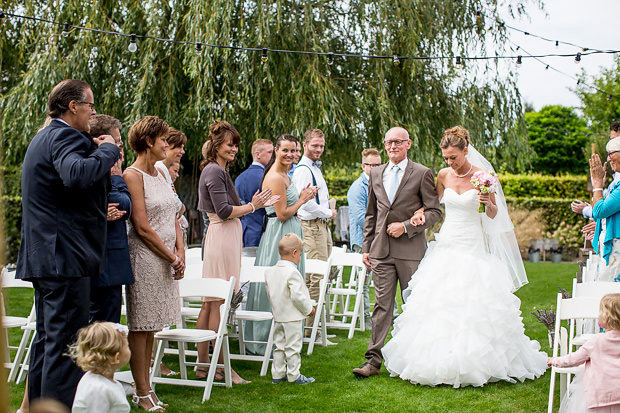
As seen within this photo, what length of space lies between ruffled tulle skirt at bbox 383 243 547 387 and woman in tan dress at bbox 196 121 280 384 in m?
1.44

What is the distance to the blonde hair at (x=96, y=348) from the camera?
3.10 m

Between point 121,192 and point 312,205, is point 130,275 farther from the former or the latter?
point 312,205

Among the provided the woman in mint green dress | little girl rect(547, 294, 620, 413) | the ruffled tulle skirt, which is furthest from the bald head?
little girl rect(547, 294, 620, 413)

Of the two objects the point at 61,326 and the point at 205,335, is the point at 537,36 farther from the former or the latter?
the point at 61,326

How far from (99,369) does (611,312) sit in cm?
282

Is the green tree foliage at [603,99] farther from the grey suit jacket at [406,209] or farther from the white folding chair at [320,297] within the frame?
the grey suit jacket at [406,209]

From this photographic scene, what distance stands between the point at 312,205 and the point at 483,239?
1.97 meters

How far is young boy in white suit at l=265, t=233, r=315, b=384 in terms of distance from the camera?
537 cm

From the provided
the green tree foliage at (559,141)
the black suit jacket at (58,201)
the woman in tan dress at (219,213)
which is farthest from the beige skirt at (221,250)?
the green tree foliage at (559,141)

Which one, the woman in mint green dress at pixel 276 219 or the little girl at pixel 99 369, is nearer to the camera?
the little girl at pixel 99 369

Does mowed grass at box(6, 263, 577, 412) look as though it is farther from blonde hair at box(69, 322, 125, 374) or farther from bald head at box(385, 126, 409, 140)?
bald head at box(385, 126, 409, 140)

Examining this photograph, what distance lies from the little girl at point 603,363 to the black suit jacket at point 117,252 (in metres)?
2.62

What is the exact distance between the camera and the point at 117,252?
408 centimetres

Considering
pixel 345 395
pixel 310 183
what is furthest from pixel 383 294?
pixel 310 183
